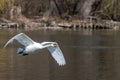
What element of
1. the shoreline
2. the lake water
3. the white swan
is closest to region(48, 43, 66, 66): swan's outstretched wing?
the white swan

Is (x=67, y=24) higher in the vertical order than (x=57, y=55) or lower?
lower

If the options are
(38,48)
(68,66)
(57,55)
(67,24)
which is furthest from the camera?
(67,24)

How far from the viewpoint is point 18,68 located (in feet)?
87.7

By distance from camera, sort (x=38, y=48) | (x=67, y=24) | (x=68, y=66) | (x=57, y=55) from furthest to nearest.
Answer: (x=67, y=24) < (x=68, y=66) < (x=38, y=48) < (x=57, y=55)

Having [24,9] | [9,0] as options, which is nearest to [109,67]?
[9,0]

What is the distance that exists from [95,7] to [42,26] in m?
8.18

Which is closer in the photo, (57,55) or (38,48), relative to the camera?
(57,55)

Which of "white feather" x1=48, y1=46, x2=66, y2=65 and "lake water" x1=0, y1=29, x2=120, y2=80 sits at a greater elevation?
"white feather" x1=48, y1=46, x2=66, y2=65

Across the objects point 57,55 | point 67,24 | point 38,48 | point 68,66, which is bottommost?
point 67,24

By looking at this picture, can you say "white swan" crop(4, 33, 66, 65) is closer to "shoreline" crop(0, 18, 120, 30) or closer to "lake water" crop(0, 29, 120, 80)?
"lake water" crop(0, 29, 120, 80)

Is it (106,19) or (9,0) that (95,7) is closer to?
(106,19)

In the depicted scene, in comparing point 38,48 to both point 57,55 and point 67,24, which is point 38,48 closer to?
point 57,55

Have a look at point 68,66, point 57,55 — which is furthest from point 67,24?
point 57,55

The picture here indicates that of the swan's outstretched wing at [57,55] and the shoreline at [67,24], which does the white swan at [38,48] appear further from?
the shoreline at [67,24]
